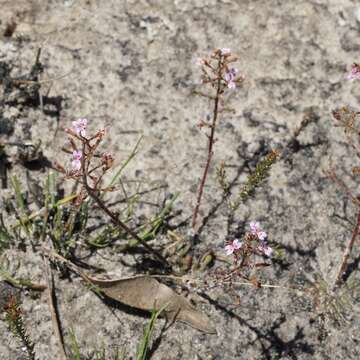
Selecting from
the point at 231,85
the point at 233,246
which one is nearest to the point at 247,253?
the point at 233,246

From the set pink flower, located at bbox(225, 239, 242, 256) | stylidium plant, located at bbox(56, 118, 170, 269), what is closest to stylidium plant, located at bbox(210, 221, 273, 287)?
pink flower, located at bbox(225, 239, 242, 256)

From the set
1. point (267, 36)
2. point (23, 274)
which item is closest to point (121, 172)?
point (23, 274)

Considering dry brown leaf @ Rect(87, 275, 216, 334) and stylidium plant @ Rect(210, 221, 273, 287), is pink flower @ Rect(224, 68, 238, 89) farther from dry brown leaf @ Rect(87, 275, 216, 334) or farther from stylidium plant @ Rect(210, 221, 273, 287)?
dry brown leaf @ Rect(87, 275, 216, 334)

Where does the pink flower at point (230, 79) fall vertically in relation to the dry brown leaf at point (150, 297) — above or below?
above

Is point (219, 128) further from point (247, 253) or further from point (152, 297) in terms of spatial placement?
point (152, 297)

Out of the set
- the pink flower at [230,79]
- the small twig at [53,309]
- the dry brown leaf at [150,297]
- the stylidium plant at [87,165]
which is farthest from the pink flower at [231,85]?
the small twig at [53,309]

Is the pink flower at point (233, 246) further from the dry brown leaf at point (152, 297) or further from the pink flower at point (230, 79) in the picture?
the pink flower at point (230, 79)

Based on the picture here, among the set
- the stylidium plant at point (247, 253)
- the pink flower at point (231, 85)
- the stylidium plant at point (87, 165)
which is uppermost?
the pink flower at point (231, 85)

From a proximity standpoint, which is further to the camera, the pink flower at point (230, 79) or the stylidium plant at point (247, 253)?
the pink flower at point (230, 79)
